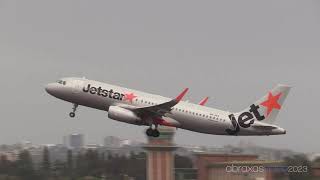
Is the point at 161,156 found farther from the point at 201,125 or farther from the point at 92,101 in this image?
the point at 92,101

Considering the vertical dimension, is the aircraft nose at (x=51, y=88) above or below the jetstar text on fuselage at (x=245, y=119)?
above

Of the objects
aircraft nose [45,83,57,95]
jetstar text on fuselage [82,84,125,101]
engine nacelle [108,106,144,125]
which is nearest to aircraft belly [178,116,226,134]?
engine nacelle [108,106,144,125]

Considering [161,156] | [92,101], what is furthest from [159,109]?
[161,156]

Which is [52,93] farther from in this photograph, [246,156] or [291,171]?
[246,156]

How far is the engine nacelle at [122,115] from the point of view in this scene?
8819 cm

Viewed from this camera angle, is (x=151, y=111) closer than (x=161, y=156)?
Yes

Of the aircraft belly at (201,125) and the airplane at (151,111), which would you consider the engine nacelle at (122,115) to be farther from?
the aircraft belly at (201,125)

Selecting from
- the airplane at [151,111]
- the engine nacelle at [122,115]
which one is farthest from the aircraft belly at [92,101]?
the engine nacelle at [122,115]

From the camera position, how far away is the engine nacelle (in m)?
88.2

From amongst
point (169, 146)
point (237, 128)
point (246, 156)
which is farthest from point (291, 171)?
point (237, 128)

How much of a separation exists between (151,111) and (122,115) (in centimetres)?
350

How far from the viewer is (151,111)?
8931 centimetres

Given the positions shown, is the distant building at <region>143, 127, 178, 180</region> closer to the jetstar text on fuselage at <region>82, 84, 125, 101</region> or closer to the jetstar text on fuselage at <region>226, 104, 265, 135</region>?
the jetstar text on fuselage at <region>226, 104, 265, 135</region>

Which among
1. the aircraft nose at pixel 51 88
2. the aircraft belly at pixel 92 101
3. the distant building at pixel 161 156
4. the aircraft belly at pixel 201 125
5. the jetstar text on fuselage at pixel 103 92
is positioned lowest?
the aircraft belly at pixel 201 125
